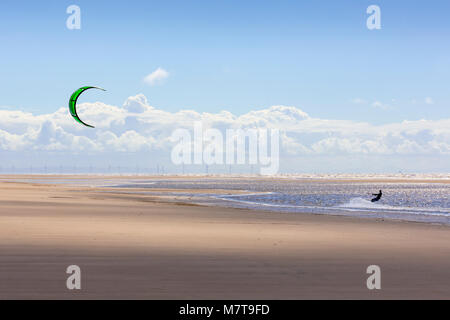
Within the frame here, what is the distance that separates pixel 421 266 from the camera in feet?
47.9

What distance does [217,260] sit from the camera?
15102mm

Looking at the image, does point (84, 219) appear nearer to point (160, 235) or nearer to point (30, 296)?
point (160, 235)

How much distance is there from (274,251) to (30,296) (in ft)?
26.6

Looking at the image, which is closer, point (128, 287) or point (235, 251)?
point (128, 287)

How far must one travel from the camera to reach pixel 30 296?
10.6 metres

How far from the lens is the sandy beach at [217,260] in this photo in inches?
446

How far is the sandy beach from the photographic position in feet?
37.1

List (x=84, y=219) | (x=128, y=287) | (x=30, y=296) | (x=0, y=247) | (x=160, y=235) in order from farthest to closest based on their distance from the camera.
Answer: (x=84, y=219)
(x=160, y=235)
(x=0, y=247)
(x=128, y=287)
(x=30, y=296)

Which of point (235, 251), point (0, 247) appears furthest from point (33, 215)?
point (235, 251)
